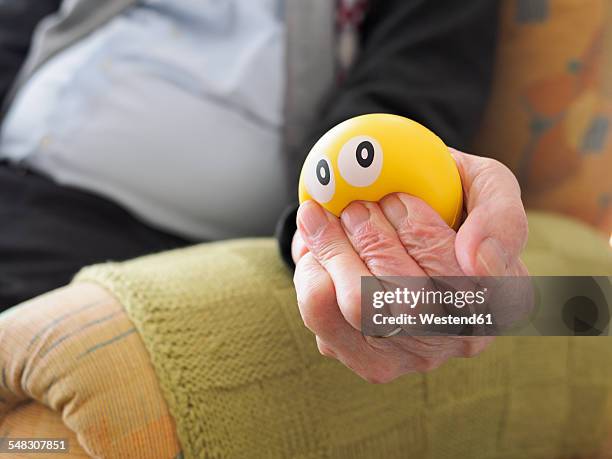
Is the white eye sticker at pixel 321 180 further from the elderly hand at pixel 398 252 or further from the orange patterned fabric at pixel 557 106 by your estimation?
the orange patterned fabric at pixel 557 106

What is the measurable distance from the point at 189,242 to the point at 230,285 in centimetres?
24

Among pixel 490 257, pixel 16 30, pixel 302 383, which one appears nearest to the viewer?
pixel 490 257

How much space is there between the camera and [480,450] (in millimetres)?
512

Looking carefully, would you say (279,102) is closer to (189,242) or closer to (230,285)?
(189,242)

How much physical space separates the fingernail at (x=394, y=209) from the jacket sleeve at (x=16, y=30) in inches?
25.7

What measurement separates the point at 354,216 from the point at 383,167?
31mm

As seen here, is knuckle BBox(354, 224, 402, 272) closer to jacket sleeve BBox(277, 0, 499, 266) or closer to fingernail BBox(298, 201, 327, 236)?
fingernail BBox(298, 201, 327, 236)

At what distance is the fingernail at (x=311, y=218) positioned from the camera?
38 cm

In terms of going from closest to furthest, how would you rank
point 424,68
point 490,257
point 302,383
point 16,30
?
point 490,257 → point 302,383 → point 424,68 → point 16,30

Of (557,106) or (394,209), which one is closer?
(394,209)

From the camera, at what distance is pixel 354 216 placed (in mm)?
369

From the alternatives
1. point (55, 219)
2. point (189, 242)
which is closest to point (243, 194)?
point (189, 242)

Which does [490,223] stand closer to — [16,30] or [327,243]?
[327,243]

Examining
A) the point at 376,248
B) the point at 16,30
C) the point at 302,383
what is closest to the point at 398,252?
the point at 376,248
